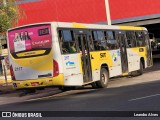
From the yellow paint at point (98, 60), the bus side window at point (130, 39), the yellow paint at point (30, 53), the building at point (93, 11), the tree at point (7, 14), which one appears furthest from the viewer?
the building at point (93, 11)

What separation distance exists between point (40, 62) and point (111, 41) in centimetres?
565

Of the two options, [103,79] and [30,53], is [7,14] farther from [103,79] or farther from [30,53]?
[30,53]

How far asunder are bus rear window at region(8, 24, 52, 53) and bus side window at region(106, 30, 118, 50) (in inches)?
199

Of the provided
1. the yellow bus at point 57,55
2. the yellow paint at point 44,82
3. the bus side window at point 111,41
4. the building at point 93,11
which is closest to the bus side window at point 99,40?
the yellow bus at point 57,55

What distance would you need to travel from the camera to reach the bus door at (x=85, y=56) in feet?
60.4

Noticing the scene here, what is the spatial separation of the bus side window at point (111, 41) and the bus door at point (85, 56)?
2571 millimetres

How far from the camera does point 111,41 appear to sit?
71.2 feet

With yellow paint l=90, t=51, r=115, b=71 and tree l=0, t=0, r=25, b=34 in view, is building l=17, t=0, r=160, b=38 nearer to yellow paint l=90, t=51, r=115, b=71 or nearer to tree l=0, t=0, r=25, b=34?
tree l=0, t=0, r=25, b=34

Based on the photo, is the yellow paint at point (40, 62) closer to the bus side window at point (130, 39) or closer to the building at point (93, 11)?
the bus side window at point (130, 39)

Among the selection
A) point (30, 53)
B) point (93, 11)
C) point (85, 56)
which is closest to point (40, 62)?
point (30, 53)

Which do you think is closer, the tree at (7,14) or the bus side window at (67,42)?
the bus side window at (67,42)

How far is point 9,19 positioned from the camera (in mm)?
26562

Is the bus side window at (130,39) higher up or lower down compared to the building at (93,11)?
lower down

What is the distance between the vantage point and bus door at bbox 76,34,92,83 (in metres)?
18.4
